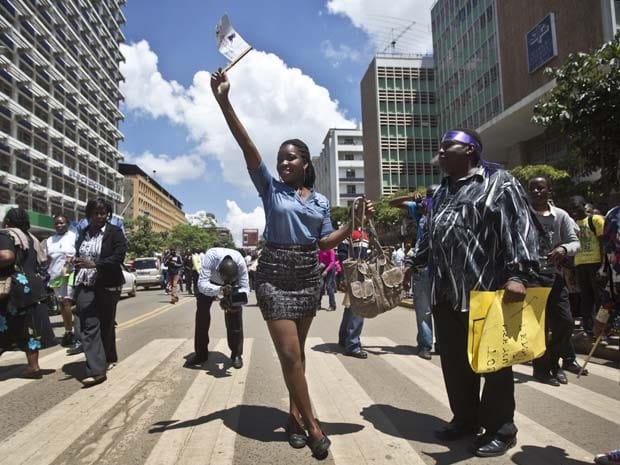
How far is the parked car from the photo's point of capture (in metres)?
26.5

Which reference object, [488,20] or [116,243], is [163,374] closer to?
[116,243]

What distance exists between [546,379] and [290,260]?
3.27 metres

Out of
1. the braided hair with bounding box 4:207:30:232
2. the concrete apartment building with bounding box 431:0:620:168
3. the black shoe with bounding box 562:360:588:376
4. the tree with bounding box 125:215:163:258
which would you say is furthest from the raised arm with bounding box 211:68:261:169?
the tree with bounding box 125:215:163:258

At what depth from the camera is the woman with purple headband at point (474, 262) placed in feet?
9.54

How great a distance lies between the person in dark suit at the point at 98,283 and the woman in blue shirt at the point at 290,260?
102 inches

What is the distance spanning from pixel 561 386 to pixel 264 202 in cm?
349

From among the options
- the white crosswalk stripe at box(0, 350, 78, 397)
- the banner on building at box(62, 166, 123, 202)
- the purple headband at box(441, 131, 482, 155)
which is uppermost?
the banner on building at box(62, 166, 123, 202)

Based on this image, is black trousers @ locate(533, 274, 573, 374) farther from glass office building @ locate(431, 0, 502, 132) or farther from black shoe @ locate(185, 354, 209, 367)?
glass office building @ locate(431, 0, 502, 132)

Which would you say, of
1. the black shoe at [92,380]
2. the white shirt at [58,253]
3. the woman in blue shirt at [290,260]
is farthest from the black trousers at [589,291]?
the white shirt at [58,253]

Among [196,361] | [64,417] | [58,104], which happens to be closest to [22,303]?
[64,417]

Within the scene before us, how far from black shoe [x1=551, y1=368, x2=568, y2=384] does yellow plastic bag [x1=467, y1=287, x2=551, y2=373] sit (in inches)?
94.7

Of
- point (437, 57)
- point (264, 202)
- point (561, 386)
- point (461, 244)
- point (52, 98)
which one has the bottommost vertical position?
point (561, 386)

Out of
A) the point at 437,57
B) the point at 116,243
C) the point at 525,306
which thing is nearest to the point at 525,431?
the point at 525,306

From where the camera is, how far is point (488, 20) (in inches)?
1620
